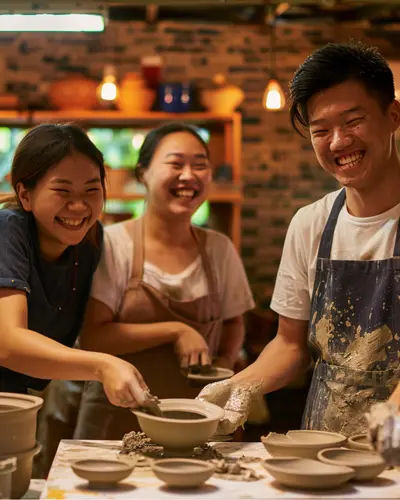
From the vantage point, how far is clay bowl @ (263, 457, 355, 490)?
6.66 ft

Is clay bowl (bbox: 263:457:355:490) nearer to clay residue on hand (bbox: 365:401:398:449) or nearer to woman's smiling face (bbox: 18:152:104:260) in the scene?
clay residue on hand (bbox: 365:401:398:449)

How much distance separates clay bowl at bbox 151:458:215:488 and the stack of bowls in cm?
37

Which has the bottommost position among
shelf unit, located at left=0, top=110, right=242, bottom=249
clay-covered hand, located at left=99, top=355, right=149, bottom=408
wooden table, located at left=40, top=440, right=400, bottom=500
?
wooden table, located at left=40, top=440, right=400, bottom=500

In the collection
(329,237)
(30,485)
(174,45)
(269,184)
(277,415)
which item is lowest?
(277,415)

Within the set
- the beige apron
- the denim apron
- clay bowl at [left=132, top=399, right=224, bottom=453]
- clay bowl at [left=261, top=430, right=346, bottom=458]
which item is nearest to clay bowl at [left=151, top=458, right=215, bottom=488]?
clay bowl at [left=132, top=399, right=224, bottom=453]

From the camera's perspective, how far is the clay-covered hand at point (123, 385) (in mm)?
2336

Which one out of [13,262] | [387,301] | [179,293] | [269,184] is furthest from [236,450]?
[269,184]

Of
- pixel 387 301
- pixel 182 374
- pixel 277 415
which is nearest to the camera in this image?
pixel 387 301

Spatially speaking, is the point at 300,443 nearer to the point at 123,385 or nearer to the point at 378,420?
the point at 378,420

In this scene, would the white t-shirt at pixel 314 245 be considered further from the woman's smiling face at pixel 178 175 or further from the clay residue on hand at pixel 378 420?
the woman's smiling face at pixel 178 175

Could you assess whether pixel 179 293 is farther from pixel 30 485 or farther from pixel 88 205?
pixel 30 485

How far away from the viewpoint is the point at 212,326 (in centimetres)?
380

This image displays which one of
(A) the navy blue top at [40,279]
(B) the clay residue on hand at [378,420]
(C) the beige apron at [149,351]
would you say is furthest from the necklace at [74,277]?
(B) the clay residue on hand at [378,420]

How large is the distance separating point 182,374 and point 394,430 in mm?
1646
